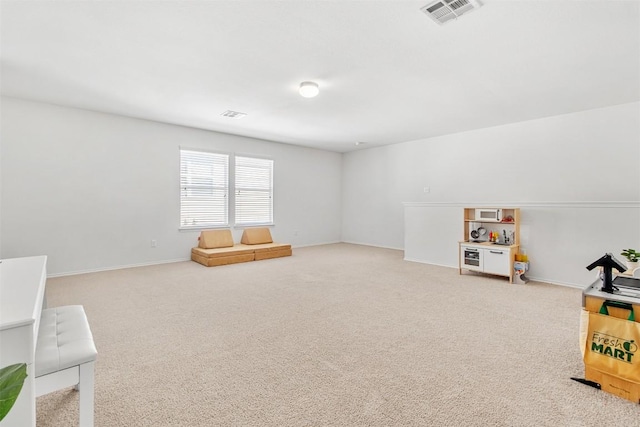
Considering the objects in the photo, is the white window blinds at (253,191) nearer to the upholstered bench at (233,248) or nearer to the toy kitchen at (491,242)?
the upholstered bench at (233,248)

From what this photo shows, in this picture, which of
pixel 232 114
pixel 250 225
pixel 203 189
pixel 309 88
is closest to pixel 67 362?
pixel 309 88

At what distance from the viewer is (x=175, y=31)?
2617 mm

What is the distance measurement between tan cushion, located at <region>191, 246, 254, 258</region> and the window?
2.06 ft

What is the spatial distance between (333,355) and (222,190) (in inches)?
195

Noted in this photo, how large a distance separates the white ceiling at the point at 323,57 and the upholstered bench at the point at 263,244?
2.71 meters

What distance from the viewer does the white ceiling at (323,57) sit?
2365 millimetres

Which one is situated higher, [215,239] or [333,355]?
[215,239]

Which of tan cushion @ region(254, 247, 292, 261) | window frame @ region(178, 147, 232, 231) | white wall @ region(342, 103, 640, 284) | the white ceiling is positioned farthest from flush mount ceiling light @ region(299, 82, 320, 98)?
tan cushion @ region(254, 247, 292, 261)

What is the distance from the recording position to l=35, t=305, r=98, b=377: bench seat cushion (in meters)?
1.29

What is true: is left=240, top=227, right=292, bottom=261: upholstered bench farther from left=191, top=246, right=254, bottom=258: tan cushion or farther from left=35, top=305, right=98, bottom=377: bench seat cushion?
left=35, top=305, right=98, bottom=377: bench seat cushion

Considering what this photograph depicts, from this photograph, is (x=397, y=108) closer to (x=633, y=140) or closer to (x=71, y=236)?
(x=633, y=140)

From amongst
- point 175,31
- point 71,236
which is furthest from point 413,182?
point 71,236

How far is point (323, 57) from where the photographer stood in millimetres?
3064

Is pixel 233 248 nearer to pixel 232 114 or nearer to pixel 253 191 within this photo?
pixel 253 191
